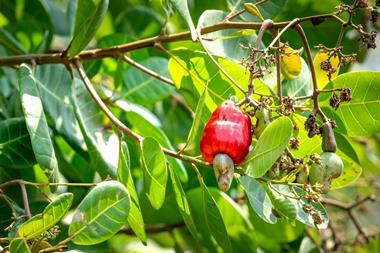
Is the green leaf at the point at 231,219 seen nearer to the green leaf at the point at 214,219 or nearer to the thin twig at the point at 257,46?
the green leaf at the point at 214,219

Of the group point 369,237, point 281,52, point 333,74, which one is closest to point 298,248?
point 369,237

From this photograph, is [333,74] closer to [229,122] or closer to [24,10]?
[229,122]

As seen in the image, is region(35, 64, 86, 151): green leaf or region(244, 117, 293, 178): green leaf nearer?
region(244, 117, 293, 178): green leaf

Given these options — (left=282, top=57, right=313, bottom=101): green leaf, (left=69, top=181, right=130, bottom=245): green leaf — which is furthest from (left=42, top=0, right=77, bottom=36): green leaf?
(left=69, top=181, right=130, bottom=245): green leaf

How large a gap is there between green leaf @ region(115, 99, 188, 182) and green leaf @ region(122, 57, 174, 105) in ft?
0.33

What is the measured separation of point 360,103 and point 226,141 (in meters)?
0.38

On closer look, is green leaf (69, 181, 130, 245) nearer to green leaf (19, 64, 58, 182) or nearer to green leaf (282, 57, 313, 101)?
green leaf (19, 64, 58, 182)

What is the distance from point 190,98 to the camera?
5.25 feet

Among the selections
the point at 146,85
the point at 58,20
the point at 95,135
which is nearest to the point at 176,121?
the point at 146,85

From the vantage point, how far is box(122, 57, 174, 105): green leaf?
2023mm

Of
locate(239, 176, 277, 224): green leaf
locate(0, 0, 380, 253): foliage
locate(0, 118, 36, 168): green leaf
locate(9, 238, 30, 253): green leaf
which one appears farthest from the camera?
locate(0, 118, 36, 168): green leaf

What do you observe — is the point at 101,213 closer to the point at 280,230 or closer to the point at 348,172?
the point at 348,172

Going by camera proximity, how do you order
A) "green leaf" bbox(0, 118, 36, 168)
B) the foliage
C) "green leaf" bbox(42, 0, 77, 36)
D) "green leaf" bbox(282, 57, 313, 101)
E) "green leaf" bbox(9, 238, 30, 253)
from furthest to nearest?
"green leaf" bbox(42, 0, 77, 36) → "green leaf" bbox(282, 57, 313, 101) → "green leaf" bbox(0, 118, 36, 168) → the foliage → "green leaf" bbox(9, 238, 30, 253)

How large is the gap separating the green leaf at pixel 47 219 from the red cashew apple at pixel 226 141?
24cm
